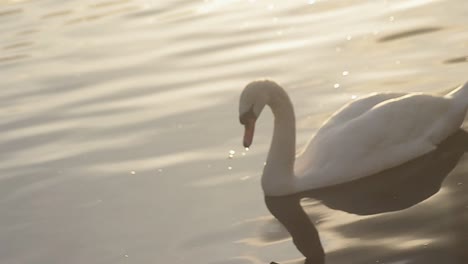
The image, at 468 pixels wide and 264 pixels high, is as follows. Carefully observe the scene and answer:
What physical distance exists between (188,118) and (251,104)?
234 cm

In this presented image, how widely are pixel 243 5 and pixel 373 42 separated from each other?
4.04 meters

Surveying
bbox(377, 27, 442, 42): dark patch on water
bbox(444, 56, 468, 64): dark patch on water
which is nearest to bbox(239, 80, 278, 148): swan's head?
bbox(444, 56, 468, 64): dark patch on water

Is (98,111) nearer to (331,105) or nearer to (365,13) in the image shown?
(331,105)

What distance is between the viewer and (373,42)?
12.6 m

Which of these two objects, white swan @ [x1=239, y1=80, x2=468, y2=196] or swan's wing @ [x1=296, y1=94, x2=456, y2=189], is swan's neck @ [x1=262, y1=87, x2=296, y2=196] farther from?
swan's wing @ [x1=296, y1=94, x2=456, y2=189]

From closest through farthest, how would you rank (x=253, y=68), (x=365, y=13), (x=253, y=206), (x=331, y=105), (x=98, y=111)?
(x=253, y=206) → (x=331, y=105) → (x=98, y=111) → (x=253, y=68) → (x=365, y=13)

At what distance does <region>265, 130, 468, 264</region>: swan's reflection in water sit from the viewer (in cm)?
788

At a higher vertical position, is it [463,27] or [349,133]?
[349,133]

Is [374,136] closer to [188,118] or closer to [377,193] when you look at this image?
[377,193]

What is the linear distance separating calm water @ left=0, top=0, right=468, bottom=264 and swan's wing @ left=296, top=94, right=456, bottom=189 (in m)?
0.40

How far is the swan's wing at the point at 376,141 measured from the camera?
850 cm

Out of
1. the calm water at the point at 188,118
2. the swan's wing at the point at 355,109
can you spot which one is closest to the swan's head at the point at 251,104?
the calm water at the point at 188,118

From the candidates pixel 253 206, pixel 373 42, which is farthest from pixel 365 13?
pixel 253 206

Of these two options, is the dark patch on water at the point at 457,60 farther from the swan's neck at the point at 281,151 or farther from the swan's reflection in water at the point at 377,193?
the swan's neck at the point at 281,151
